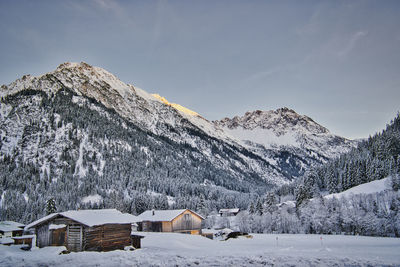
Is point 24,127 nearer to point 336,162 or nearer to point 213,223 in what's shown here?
point 213,223

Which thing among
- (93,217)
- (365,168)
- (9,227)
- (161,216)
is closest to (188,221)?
(161,216)

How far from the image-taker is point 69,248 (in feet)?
100

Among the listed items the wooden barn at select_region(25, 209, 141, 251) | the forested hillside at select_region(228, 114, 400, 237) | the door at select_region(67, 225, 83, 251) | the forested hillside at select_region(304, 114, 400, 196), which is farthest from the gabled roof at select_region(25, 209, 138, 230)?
the forested hillside at select_region(304, 114, 400, 196)

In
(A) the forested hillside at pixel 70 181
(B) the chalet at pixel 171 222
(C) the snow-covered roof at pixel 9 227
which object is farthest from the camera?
(A) the forested hillside at pixel 70 181

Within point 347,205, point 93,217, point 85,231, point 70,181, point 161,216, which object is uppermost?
point 70,181

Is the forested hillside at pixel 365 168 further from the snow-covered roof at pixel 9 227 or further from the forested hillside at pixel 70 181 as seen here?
the snow-covered roof at pixel 9 227

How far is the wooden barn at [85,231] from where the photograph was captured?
100 feet

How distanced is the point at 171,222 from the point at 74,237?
97.6 ft

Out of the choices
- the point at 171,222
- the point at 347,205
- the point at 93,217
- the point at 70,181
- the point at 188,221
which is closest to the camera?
the point at 93,217

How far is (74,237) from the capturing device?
31031 mm

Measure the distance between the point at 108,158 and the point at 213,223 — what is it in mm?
120209

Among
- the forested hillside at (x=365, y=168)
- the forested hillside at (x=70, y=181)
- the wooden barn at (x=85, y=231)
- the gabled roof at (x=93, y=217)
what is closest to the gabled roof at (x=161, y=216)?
the gabled roof at (x=93, y=217)

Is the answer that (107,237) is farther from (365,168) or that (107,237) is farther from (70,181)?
(70,181)

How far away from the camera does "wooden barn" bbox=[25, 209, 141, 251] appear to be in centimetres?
3050
